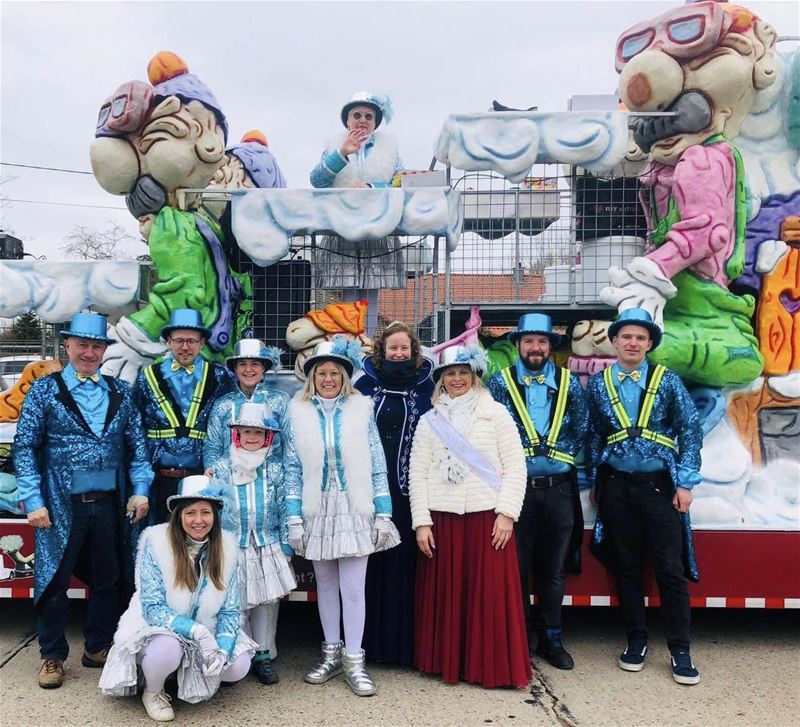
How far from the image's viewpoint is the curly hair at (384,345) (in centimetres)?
364

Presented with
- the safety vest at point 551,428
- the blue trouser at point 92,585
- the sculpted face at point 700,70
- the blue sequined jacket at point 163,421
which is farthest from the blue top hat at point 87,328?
the sculpted face at point 700,70

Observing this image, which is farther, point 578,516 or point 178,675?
point 578,516

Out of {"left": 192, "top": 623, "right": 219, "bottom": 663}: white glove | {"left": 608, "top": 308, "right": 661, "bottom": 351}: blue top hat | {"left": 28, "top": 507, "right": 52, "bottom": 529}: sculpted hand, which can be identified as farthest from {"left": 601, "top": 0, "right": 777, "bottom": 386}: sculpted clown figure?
{"left": 28, "top": 507, "right": 52, "bottom": 529}: sculpted hand

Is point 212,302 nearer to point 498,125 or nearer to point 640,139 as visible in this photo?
point 498,125

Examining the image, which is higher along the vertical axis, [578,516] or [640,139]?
[640,139]

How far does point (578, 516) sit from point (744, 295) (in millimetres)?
1747

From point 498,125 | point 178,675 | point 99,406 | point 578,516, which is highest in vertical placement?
point 498,125

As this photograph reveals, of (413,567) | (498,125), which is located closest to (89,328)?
(413,567)

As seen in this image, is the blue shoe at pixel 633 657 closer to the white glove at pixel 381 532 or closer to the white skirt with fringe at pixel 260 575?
the white glove at pixel 381 532

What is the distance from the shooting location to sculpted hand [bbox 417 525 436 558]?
3420 mm

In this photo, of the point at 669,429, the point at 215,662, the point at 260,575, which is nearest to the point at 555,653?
the point at 669,429

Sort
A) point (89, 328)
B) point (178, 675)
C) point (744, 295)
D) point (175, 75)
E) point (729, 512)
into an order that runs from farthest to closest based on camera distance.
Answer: point (175, 75), point (744, 295), point (729, 512), point (89, 328), point (178, 675)

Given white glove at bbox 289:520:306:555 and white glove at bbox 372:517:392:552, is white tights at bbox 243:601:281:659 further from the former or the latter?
white glove at bbox 372:517:392:552

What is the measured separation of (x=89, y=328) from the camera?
3.59 meters
